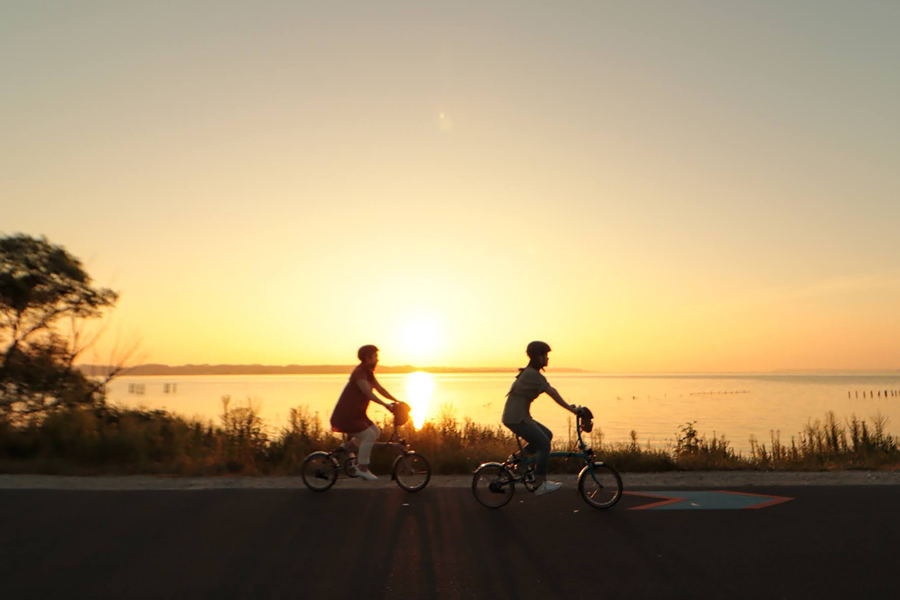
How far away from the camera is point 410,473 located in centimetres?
1140

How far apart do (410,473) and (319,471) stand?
4.43ft

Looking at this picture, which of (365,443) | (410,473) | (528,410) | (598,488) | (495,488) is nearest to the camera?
(598,488)

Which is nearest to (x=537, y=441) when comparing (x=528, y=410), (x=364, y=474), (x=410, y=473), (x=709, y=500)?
(x=528, y=410)

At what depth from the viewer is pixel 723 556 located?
7.10 metres

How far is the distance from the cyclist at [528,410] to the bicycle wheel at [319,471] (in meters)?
2.98

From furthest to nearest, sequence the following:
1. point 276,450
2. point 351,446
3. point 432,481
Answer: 1. point 276,450
2. point 432,481
3. point 351,446

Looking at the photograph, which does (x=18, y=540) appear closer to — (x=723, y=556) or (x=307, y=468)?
(x=307, y=468)

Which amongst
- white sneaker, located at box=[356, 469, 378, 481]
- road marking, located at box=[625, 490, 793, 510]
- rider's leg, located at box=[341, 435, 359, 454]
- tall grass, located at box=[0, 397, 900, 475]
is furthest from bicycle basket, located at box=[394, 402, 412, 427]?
road marking, located at box=[625, 490, 793, 510]

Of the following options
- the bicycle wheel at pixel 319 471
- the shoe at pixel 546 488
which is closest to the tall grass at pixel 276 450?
the bicycle wheel at pixel 319 471

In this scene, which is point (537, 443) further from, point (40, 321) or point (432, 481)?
point (40, 321)

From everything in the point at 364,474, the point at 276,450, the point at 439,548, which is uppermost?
the point at 276,450

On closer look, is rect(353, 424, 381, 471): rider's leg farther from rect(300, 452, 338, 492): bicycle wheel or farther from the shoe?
the shoe

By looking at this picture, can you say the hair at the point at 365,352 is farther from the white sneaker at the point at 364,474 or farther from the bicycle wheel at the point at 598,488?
the bicycle wheel at the point at 598,488

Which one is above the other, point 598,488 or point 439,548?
point 598,488
